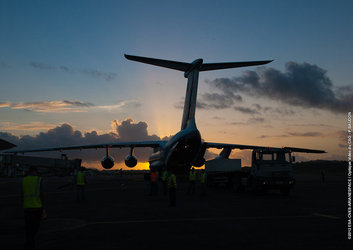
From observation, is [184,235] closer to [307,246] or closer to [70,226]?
[307,246]

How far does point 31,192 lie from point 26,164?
176ft

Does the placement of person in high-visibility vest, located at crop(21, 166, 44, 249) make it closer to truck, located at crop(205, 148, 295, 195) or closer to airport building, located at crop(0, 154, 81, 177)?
truck, located at crop(205, 148, 295, 195)

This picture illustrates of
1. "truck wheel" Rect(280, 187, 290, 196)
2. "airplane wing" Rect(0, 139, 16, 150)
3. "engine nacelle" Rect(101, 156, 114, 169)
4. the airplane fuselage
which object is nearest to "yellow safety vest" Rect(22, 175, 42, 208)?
"airplane wing" Rect(0, 139, 16, 150)

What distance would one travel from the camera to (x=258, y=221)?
35.2 feet

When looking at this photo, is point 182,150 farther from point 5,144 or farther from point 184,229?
point 184,229

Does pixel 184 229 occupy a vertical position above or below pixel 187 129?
below

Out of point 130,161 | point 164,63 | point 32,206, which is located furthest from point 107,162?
point 32,206

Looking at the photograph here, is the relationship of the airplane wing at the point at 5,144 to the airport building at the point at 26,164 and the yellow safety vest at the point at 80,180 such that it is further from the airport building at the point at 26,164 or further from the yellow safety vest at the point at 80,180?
the airport building at the point at 26,164

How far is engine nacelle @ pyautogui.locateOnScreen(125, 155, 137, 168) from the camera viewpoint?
40.0 meters

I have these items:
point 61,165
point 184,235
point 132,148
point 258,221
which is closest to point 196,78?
point 132,148

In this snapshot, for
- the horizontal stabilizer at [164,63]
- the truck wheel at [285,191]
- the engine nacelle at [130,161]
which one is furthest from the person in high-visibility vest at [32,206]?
the engine nacelle at [130,161]

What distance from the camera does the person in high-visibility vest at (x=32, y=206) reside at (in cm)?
691

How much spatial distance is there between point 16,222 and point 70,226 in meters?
2.08

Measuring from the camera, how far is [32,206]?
704 cm
